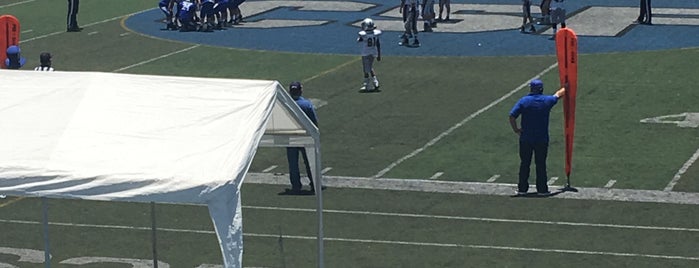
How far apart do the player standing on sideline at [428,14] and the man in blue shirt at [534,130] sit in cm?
1702

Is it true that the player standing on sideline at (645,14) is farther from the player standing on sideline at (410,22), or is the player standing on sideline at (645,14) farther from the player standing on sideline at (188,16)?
the player standing on sideline at (188,16)

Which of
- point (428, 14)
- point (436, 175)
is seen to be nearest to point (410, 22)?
point (428, 14)

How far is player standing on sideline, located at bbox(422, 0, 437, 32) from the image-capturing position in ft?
129

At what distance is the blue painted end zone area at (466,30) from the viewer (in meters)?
37.2

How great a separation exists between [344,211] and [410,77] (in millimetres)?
11791

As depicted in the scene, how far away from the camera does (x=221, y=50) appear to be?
3762 cm

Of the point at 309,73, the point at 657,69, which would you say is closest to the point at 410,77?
the point at 309,73

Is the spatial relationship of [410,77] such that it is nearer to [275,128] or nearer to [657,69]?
[657,69]

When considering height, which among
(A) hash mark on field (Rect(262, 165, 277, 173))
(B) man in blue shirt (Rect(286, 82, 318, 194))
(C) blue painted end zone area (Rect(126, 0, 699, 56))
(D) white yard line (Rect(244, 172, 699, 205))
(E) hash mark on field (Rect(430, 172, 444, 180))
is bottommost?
(C) blue painted end zone area (Rect(126, 0, 699, 56))

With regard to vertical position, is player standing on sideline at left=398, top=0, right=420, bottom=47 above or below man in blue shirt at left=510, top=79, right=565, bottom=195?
below

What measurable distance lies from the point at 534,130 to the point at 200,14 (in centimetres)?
2010

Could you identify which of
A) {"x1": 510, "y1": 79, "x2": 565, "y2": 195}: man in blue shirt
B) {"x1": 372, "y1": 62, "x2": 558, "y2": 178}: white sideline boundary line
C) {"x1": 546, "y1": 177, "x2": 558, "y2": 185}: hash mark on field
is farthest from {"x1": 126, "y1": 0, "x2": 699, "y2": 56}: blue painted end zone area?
{"x1": 510, "y1": 79, "x2": 565, "y2": 195}: man in blue shirt

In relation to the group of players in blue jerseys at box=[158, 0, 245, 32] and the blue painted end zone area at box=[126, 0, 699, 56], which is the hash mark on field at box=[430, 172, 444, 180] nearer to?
the blue painted end zone area at box=[126, 0, 699, 56]

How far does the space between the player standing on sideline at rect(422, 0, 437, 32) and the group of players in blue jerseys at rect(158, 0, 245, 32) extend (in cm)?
525
